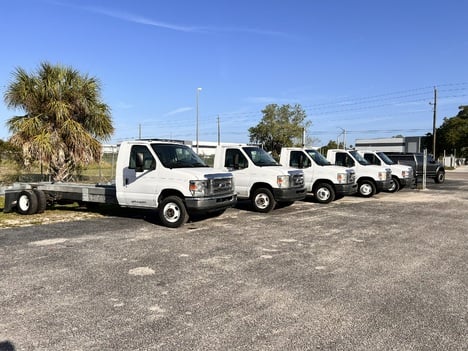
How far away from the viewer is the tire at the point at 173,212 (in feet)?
31.2

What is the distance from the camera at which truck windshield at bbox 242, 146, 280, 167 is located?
12.8 meters

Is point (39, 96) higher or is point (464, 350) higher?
point (39, 96)

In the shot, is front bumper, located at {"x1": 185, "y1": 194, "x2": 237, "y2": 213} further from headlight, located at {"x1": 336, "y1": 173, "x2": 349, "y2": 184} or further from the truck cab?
headlight, located at {"x1": 336, "y1": 173, "x2": 349, "y2": 184}

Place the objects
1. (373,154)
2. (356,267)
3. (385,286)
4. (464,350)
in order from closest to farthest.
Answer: (464,350) → (385,286) → (356,267) → (373,154)

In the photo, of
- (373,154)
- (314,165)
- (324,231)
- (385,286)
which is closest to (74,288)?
(385,286)

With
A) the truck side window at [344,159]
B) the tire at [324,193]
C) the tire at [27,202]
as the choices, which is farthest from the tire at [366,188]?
the tire at [27,202]

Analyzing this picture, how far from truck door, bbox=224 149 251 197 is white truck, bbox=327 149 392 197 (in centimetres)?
597

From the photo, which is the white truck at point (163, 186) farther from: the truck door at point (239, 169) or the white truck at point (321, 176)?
the white truck at point (321, 176)

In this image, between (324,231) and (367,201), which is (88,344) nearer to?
(324,231)

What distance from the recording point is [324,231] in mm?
9406

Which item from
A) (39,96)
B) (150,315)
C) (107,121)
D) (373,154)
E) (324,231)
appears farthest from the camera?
(373,154)

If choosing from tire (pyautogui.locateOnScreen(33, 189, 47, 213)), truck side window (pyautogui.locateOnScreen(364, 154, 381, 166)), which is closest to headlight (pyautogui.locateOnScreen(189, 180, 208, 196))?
tire (pyautogui.locateOnScreen(33, 189, 47, 213))

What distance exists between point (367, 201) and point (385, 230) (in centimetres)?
654

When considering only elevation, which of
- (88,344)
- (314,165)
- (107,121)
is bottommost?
(88,344)
